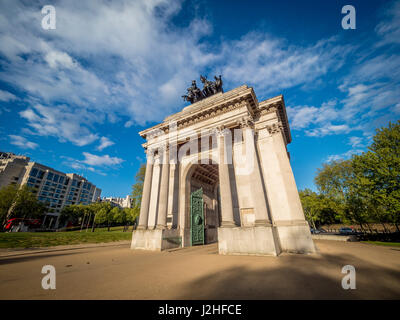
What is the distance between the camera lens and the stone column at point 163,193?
13.2 m

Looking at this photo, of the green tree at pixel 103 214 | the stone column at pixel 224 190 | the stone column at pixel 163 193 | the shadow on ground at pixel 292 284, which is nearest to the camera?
the shadow on ground at pixel 292 284

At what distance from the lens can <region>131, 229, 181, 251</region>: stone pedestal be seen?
39.1 feet

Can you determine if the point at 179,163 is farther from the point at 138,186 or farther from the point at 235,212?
the point at 138,186

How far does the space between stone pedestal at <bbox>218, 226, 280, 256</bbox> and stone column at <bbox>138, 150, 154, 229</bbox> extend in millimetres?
7504

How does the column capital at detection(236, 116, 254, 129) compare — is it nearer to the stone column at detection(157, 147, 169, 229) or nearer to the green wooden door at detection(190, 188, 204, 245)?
the stone column at detection(157, 147, 169, 229)

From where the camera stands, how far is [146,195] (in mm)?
14656

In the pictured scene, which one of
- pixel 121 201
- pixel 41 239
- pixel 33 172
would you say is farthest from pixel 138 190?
pixel 121 201

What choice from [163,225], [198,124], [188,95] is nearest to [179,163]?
[198,124]

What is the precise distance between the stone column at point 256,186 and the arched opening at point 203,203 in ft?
21.2

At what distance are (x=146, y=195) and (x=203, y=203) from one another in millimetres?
5788

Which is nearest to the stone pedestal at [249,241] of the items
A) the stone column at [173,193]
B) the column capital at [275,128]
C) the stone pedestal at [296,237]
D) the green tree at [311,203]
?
the stone pedestal at [296,237]

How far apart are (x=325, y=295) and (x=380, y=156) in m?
22.7

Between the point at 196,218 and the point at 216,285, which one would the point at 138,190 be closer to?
the point at 196,218

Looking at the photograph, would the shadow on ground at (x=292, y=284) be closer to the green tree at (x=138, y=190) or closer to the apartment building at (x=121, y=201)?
the green tree at (x=138, y=190)
